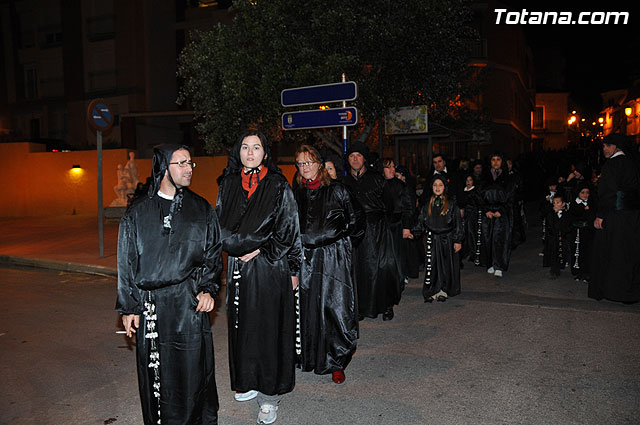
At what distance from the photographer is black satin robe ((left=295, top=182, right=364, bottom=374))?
483 cm

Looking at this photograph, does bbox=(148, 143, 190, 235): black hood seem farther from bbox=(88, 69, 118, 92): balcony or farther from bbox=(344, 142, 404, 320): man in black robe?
bbox=(88, 69, 118, 92): balcony

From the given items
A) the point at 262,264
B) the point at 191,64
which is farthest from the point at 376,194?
the point at 191,64

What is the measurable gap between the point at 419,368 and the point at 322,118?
5.36m

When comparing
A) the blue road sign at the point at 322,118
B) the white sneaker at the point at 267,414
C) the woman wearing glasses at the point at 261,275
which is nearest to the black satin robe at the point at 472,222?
the blue road sign at the point at 322,118

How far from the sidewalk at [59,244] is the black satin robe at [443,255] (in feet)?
20.6

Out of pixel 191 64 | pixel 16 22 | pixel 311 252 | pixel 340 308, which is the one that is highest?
pixel 16 22

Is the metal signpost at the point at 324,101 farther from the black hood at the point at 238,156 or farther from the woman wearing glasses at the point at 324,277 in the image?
the black hood at the point at 238,156

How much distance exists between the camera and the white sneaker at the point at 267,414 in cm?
398

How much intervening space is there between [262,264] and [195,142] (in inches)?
936

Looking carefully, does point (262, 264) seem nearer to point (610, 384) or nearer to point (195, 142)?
point (610, 384)

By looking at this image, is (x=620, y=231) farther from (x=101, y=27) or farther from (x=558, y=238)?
(x=101, y=27)

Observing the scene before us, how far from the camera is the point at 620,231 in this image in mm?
7344

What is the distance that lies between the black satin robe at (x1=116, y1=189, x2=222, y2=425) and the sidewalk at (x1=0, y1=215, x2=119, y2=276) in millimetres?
7758

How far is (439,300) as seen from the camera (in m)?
7.77
